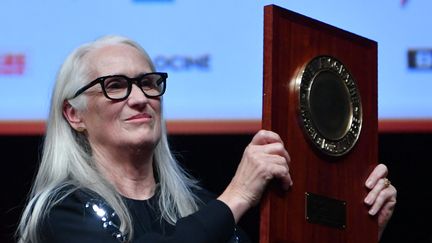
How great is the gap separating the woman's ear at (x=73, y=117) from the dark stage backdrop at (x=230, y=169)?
2.72 feet

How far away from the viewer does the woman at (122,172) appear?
192 centimetres

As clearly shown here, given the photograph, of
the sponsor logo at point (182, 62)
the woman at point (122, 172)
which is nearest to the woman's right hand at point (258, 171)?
the woman at point (122, 172)

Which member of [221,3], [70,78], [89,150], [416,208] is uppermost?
[221,3]

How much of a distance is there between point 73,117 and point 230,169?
3.42 ft

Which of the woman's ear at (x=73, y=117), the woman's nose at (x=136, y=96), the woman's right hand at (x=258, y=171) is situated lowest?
the woman's right hand at (x=258, y=171)

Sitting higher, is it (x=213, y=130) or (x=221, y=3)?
(x=221, y=3)

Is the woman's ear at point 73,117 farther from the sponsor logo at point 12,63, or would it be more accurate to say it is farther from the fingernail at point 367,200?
the sponsor logo at point 12,63

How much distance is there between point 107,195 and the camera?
6.55ft

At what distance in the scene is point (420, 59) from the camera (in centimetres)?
280

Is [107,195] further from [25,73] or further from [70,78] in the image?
[25,73]

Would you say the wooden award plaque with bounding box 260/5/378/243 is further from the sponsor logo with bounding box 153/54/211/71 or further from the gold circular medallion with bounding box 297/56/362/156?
the sponsor logo with bounding box 153/54/211/71

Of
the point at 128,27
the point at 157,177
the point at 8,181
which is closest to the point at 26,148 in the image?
the point at 8,181

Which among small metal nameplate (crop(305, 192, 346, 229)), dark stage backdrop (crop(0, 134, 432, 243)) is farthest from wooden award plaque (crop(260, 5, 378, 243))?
dark stage backdrop (crop(0, 134, 432, 243))

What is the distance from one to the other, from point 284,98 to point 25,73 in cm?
121
